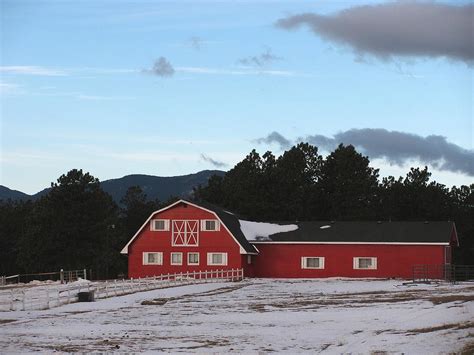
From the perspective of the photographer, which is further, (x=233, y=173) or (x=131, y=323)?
(x=233, y=173)

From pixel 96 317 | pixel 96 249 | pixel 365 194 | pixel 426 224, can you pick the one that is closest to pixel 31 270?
pixel 96 249

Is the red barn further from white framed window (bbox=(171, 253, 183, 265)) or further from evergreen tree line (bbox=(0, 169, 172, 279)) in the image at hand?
evergreen tree line (bbox=(0, 169, 172, 279))

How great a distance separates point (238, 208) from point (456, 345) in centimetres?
7148

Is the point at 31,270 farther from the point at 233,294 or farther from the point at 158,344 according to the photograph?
the point at 158,344

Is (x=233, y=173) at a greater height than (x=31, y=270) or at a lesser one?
greater

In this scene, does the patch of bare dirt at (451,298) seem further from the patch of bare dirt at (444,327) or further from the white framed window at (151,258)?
the white framed window at (151,258)

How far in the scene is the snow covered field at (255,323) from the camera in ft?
78.5

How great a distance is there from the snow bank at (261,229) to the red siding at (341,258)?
1203 millimetres

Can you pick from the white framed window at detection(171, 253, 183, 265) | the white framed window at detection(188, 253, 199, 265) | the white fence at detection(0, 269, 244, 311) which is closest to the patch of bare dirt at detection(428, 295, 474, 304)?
the white fence at detection(0, 269, 244, 311)

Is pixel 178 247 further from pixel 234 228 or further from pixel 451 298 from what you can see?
pixel 451 298

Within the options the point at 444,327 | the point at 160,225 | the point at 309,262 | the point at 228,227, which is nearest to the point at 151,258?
the point at 160,225

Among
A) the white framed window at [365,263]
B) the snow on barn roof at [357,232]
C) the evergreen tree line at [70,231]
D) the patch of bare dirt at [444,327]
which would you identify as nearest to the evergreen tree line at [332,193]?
the evergreen tree line at [70,231]

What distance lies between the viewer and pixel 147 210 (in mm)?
115375

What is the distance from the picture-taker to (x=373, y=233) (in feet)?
221
